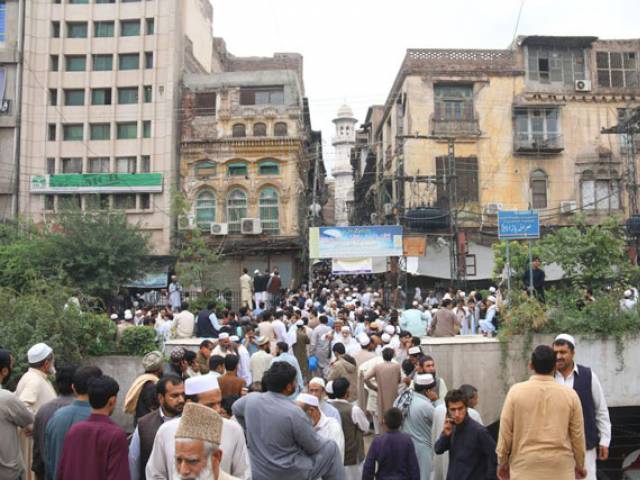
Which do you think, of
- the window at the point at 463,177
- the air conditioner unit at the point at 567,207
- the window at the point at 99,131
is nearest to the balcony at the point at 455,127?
the window at the point at 463,177

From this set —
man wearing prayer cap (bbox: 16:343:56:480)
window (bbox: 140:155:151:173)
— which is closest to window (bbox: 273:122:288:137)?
window (bbox: 140:155:151:173)

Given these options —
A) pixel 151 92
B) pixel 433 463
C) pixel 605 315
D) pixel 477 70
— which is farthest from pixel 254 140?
pixel 433 463

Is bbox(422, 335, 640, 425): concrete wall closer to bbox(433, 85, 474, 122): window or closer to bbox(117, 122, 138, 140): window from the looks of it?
bbox(433, 85, 474, 122): window

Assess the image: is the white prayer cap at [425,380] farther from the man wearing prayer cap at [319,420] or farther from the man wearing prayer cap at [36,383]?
the man wearing prayer cap at [36,383]

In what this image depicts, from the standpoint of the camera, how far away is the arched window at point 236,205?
32.0 metres

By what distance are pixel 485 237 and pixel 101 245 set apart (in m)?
16.8

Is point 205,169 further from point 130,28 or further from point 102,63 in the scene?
point 130,28

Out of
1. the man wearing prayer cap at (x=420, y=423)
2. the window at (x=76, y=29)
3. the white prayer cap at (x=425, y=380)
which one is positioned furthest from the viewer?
the window at (x=76, y=29)

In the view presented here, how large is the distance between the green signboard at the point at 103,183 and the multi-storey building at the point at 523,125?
1167cm

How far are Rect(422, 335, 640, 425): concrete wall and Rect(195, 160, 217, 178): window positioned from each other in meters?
22.1

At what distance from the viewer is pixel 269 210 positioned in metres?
32.1

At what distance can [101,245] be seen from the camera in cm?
2530

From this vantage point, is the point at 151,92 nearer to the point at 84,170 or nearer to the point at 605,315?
the point at 84,170

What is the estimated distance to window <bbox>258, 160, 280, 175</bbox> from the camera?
3206cm
